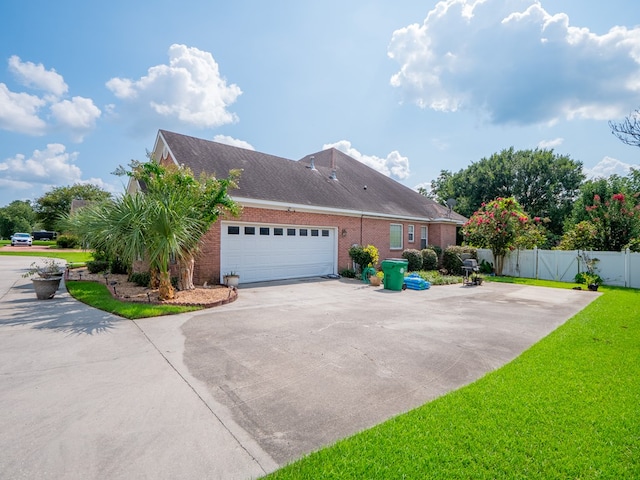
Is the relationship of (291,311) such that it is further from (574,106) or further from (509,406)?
(574,106)

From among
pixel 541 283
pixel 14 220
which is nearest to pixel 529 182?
pixel 541 283

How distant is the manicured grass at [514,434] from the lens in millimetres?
2467

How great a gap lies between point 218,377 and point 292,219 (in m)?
9.68

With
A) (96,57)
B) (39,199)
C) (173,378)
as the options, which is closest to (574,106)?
(173,378)

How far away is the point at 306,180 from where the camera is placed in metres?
16.7

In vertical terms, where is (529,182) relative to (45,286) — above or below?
above

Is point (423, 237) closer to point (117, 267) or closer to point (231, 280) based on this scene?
point (231, 280)

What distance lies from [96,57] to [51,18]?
168 centimetres

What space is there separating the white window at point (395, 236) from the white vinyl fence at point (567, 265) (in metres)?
5.40

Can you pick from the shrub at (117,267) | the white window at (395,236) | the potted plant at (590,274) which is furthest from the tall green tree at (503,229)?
the shrub at (117,267)

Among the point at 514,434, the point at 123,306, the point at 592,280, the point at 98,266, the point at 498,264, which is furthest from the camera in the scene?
the point at 498,264

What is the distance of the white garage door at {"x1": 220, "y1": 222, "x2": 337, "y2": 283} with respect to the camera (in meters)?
11.8

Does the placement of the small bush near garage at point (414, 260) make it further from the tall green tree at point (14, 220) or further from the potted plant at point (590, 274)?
the tall green tree at point (14, 220)

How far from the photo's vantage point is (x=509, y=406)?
3.39 metres
